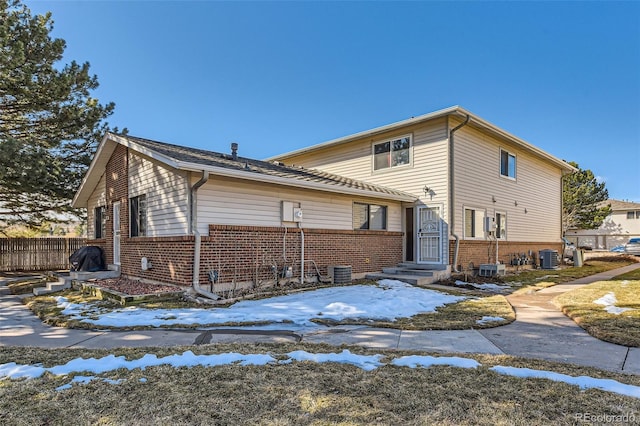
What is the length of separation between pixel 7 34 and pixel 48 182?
185 inches

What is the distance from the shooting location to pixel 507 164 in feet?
50.9

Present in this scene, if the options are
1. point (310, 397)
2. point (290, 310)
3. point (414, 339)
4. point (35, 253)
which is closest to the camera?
point (310, 397)

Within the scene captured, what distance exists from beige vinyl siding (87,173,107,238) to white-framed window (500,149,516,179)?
1535cm

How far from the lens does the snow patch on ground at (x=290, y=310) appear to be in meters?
6.24

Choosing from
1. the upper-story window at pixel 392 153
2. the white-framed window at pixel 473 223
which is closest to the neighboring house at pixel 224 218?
the upper-story window at pixel 392 153

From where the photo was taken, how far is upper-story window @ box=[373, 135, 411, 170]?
13.4 m

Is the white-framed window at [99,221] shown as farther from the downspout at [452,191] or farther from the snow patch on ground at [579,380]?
the snow patch on ground at [579,380]

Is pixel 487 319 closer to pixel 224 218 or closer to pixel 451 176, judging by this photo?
pixel 224 218

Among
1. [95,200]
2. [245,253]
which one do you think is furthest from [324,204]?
[95,200]

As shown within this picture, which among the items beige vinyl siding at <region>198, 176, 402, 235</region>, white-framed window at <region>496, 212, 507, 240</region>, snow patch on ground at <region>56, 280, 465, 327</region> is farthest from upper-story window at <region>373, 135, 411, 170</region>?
snow patch on ground at <region>56, 280, 465, 327</region>

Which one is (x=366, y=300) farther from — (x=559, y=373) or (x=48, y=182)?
(x=48, y=182)

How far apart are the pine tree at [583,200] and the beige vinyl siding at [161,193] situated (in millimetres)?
37086

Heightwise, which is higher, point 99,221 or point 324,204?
point 324,204

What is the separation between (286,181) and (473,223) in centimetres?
785
